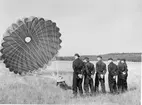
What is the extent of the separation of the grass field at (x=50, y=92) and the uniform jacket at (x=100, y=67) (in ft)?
2.24

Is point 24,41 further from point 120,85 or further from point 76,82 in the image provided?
point 120,85

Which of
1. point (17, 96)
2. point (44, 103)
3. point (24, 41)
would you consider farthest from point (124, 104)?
point (24, 41)

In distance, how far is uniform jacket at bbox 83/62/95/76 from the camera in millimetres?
9531

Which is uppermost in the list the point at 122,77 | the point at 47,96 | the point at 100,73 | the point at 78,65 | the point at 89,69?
the point at 78,65

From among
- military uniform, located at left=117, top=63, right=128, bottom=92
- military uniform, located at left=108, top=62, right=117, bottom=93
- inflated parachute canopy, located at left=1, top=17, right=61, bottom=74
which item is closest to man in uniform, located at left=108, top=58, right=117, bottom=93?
military uniform, located at left=108, top=62, right=117, bottom=93

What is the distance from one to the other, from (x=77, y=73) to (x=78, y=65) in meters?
0.24

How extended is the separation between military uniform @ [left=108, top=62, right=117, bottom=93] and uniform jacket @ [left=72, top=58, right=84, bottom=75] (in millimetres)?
899

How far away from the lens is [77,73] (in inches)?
371

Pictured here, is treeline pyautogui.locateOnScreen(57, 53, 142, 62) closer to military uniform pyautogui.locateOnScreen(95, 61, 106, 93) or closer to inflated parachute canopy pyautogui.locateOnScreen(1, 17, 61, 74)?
military uniform pyautogui.locateOnScreen(95, 61, 106, 93)

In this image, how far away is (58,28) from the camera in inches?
441

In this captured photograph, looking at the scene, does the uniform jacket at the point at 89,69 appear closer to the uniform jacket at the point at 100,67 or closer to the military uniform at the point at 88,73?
the military uniform at the point at 88,73

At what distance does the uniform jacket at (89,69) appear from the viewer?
9531 mm

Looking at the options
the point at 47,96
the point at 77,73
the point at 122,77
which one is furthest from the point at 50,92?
the point at 122,77

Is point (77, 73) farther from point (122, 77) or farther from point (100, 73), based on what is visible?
point (122, 77)
